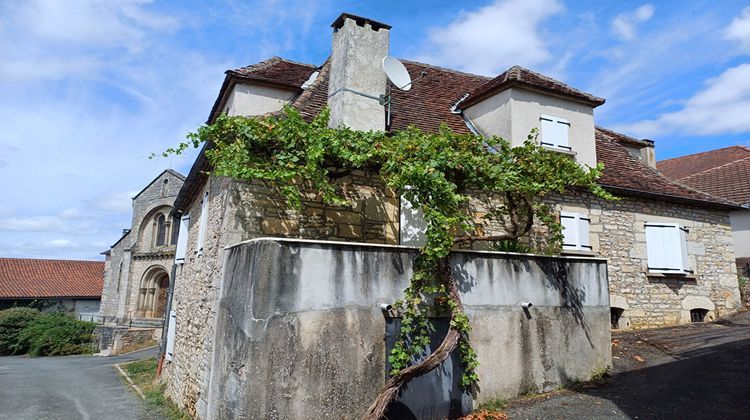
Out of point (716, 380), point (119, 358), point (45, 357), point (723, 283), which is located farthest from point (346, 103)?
point (45, 357)

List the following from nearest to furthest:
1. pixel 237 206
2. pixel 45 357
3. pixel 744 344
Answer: pixel 237 206
pixel 744 344
pixel 45 357

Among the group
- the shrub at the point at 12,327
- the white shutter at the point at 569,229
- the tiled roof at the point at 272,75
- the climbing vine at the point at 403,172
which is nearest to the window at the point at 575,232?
the white shutter at the point at 569,229

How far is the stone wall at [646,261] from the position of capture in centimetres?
1069

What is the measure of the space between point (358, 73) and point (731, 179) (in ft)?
45.0

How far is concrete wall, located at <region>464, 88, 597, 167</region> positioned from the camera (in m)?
9.91

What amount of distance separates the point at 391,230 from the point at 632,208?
6.57 metres

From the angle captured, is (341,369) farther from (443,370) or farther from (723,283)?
(723,283)

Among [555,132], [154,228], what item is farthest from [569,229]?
[154,228]

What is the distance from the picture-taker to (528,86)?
10000mm

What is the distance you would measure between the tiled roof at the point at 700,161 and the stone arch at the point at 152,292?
26.3 m

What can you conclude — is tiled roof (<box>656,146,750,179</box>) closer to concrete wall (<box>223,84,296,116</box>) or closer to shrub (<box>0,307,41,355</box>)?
concrete wall (<box>223,84,296,116</box>)

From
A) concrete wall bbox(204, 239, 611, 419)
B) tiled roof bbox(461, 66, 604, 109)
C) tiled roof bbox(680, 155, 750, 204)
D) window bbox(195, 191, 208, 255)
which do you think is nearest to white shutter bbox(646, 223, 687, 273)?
tiled roof bbox(461, 66, 604, 109)

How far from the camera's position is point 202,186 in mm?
9977

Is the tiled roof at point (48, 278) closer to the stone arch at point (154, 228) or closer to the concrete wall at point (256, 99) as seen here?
the stone arch at point (154, 228)
